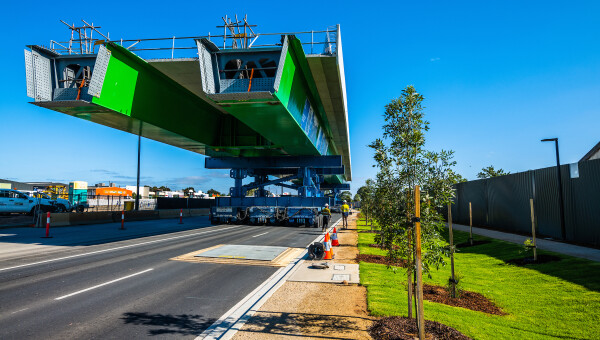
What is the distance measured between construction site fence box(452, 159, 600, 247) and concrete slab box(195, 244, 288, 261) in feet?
41.9

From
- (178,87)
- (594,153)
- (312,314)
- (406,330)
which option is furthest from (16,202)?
(594,153)

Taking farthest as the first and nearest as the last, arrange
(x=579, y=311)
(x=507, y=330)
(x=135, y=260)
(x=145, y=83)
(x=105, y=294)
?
(x=145, y=83), (x=135, y=260), (x=105, y=294), (x=579, y=311), (x=507, y=330)

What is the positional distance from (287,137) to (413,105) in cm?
1672

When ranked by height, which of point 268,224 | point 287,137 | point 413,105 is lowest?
point 268,224

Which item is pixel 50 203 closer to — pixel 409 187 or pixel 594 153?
pixel 409 187

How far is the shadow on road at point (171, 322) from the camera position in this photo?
5301mm

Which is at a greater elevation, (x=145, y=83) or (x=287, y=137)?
(x=145, y=83)

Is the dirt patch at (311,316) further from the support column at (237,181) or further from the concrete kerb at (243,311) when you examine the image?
the support column at (237,181)

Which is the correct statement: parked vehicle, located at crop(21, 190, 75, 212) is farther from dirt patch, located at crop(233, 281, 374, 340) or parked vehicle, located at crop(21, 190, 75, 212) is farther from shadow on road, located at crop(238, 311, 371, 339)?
shadow on road, located at crop(238, 311, 371, 339)

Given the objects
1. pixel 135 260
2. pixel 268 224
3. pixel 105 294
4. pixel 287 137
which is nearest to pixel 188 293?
pixel 105 294

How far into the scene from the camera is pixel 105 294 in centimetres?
727

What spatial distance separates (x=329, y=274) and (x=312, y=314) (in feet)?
11.5

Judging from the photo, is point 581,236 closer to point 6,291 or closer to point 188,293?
point 188,293

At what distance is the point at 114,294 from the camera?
287 inches
